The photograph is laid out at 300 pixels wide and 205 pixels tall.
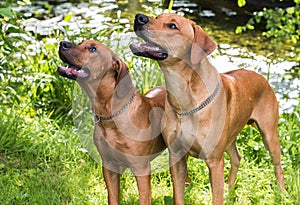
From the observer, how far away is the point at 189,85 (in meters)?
3.90

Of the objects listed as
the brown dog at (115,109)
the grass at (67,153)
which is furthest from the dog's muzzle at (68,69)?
the grass at (67,153)

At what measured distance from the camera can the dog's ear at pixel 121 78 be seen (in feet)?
13.1

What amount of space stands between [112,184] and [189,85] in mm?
906

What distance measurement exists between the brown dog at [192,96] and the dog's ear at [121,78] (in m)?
0.27

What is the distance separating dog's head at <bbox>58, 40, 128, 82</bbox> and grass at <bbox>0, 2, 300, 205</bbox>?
102 cm

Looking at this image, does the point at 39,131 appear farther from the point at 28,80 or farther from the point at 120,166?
the point at 120,166

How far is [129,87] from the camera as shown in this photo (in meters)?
4.03

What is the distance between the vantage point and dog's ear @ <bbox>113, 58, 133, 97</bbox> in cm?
398

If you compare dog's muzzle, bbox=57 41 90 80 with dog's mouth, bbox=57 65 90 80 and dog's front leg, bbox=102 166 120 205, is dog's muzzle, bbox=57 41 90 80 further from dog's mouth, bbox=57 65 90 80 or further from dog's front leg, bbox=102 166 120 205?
dog's front leg, bbox=102 166 120 205

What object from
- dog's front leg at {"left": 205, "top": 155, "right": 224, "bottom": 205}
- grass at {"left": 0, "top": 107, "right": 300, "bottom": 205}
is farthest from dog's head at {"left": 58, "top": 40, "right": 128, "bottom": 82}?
grass at {"left": 0, "top": 107, "right": 300, "bottom": 205}

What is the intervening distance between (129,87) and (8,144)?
176 cm

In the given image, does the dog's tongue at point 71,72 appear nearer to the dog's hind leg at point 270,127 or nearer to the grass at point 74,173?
the grass at point 74,173

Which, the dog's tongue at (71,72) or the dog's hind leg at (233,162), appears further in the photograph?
the dog's hind leg at (233,162)

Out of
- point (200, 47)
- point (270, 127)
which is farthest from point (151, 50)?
point (270, 127)
